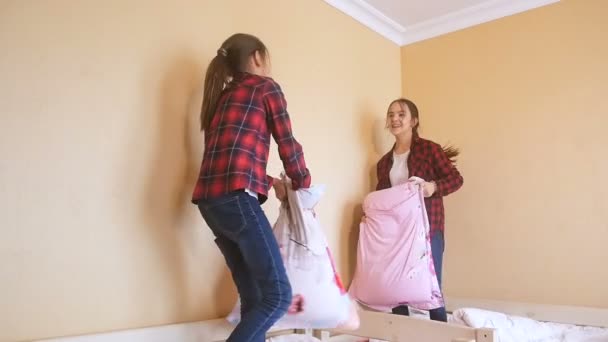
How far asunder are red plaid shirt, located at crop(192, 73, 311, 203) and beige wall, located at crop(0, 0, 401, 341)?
11.1 inches

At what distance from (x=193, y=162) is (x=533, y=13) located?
2.01 metres

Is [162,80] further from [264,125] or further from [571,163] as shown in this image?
[571,163]

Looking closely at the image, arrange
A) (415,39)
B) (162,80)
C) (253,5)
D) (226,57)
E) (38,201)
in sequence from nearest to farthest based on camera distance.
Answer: (38,201) → (226,57) → (162,80) → (253,5) → (415,39)

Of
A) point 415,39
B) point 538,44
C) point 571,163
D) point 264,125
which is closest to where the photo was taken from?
point 264,125

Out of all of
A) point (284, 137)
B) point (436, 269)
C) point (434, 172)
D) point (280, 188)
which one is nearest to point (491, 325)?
point (436, 269)

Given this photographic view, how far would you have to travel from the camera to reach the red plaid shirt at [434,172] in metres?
2.36

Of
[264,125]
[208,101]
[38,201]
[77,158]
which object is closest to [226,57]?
[208,101]

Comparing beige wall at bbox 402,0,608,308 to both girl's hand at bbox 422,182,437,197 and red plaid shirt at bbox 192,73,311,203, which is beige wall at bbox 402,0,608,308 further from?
red plaid shirt at bbox 192,73,311,203

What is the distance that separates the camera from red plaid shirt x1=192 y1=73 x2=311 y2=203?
1462mm

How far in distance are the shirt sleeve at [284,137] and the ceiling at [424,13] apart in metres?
1.29

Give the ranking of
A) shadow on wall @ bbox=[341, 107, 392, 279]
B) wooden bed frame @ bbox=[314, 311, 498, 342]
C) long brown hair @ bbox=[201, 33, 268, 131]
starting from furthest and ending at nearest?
shadow on wall @ bbox=[341, 107, 392, 279], long brown hair @ bbox=[201, 33, 268, 131], wooden bed frame @ bbox=[314, 311, 498, 342]

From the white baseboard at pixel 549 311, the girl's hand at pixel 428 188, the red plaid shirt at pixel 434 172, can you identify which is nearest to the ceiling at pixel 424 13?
the red plaid shirt at pixel 434 172

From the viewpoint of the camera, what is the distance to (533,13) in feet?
8.93

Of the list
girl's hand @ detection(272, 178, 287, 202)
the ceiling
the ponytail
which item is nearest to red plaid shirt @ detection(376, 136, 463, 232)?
the ceiling
